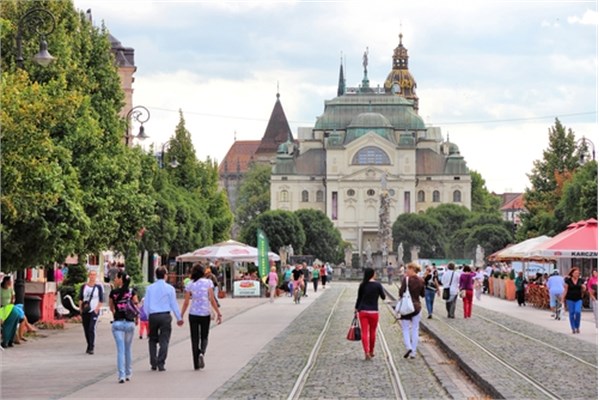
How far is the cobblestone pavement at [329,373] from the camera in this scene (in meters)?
16.3

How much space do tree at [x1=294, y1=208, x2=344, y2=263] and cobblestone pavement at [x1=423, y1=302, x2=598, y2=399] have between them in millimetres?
113382

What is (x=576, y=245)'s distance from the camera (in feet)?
136

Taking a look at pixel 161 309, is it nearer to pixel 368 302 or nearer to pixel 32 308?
Result: pixel 368 302

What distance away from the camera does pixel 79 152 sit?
34031 millimetres

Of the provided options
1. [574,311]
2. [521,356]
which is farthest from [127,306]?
[574,311]

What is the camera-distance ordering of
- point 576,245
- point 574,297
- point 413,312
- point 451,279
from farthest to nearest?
point 576,245
point 451,279
point 574,297
point 413,312

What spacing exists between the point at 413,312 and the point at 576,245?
67.4 ft

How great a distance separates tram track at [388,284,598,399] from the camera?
1669 centimetres

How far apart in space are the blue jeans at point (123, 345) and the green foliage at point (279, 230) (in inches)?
4683

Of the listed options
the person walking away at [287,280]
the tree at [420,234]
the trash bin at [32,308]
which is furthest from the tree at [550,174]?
the tree at [420,234]

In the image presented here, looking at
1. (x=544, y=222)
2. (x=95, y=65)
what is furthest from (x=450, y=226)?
(x=95, y=65)

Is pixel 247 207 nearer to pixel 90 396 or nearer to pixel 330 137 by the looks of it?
pixel 330 137

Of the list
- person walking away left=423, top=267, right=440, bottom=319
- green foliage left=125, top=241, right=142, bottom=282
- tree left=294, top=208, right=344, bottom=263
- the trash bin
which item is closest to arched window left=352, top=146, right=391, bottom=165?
tree left=294, top=208, right=344, bottom=263

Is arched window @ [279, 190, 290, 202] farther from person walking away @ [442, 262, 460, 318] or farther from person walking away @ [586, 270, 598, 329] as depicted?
person walking away @ [586, 270, 598, 329]
